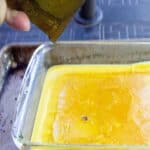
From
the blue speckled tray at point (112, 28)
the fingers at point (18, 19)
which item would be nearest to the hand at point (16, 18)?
the fingers at point (18, 19)

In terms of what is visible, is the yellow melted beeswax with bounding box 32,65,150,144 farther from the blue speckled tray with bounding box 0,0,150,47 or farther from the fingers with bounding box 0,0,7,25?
the fingers with bounding box 0,0,7,25

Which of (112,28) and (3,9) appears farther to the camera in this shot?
(112,28)

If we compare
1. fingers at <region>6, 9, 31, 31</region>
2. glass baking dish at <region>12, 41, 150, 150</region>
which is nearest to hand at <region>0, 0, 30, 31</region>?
fingers at <region>6, 9, 31, 31</region>

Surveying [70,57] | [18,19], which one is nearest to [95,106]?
[70,57]

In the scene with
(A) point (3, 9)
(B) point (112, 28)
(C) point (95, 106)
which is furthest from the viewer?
(B) point (112, 28)

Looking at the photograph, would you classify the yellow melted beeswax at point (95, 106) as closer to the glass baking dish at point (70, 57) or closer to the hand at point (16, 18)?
the glass baking dish at point (70, 57)

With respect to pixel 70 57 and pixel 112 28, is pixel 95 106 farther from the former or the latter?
pixel 112 28

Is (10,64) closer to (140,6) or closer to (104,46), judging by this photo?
(104,46)

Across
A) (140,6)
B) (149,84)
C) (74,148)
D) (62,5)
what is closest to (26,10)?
(62,5)
